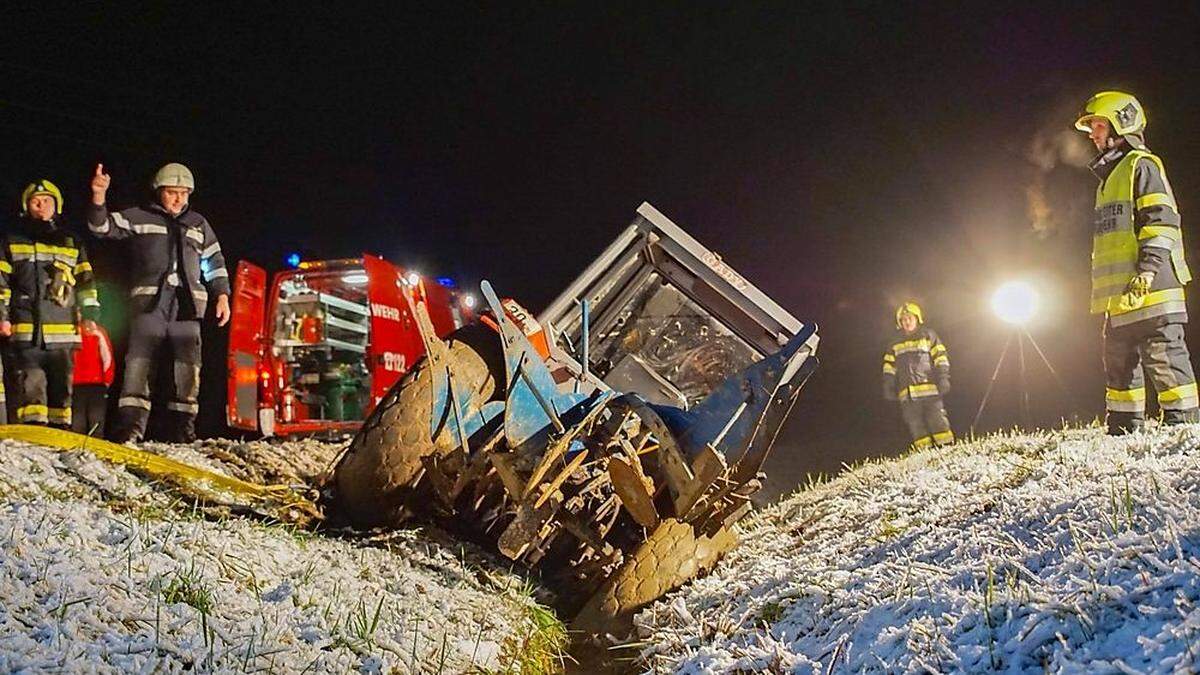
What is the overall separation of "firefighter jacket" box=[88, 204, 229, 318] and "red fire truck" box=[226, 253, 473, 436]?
1998 millimetres

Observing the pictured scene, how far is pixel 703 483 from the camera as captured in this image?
124 inches

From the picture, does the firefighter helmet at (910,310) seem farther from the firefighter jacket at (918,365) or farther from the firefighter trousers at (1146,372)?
the firefighter trousers at (1146,372)

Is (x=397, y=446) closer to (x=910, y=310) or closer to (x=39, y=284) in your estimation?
(x=39, y=284)

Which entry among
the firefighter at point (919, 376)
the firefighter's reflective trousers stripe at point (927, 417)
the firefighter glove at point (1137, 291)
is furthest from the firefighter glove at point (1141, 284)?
the firefighter's reflective trousers stripe at point (927, 417)

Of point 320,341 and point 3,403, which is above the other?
point 320,341

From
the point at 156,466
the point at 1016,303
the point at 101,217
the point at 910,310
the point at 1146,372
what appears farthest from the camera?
the point at 1016,303

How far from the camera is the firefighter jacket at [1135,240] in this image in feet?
13.2

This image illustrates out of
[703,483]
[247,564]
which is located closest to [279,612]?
[247,564]

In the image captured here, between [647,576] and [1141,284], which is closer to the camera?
[647,576]

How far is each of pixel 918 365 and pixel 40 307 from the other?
8.01 meters

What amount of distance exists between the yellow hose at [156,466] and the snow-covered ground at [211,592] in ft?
0.42

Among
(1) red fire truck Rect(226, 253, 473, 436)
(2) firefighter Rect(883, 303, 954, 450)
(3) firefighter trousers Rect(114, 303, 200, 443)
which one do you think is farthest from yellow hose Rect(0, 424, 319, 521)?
(2) firefighter Rect(883, 303, 954, 450)

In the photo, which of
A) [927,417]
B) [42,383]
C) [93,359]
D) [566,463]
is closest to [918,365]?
[927,417]

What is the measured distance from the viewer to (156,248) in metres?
5.73
